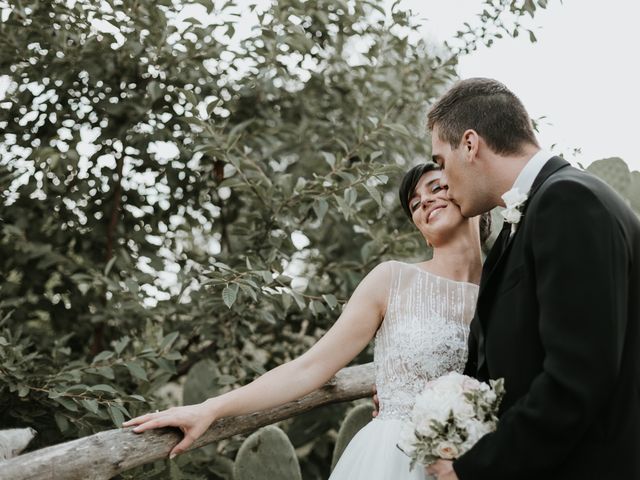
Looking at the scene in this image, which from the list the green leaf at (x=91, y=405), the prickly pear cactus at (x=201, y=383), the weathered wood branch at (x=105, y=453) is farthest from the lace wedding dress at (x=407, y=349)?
the prickly pear cactus at (x=201, y=383)

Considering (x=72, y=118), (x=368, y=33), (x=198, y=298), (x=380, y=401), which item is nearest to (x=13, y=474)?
(x=380, y=401)

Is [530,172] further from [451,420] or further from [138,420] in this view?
[138,420]

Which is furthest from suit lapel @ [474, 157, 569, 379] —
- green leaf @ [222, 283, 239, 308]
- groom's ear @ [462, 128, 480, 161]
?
green leaf @ [222, 283, 239, 308]

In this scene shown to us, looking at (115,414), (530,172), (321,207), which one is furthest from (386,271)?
(115,414)

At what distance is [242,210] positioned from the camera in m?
4.24

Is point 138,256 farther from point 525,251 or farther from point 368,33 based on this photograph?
point 525,251

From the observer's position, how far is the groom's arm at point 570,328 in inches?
63.9

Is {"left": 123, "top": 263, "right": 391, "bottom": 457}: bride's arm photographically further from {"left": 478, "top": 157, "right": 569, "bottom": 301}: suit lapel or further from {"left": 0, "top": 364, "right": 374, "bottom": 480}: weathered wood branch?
{"left": 478, "top": 157, "right": 569, "bottom": 301}: suit lapel

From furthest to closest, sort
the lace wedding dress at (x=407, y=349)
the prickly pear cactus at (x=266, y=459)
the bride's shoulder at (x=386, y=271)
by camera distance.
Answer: the prickly pear cactus at (x=266, y=459) → the bride's shoulder at (x=386, y=271) → the lace wedding dress at (x=407, y=349)

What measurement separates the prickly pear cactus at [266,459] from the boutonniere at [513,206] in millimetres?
1589

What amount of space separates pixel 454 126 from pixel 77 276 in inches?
78.2

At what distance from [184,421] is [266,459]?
3.08 feet

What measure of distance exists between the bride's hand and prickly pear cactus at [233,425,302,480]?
86cm

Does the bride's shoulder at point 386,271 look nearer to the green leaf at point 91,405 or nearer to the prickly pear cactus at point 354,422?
the prickly pear cactus at point 354,422
